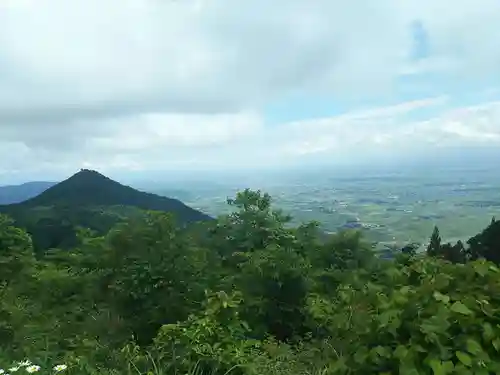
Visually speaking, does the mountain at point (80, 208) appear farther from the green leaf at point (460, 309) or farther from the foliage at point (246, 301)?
the green leaf at point (460, 309)

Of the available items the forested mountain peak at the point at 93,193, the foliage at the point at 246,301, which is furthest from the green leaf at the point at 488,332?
the forested mountain peak at the point at 93,193

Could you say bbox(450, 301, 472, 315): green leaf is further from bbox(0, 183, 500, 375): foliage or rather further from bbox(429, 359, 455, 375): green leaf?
bbox(429, 359, 455, 375): green leaf

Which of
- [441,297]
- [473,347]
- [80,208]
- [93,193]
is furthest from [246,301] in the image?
[93,193]

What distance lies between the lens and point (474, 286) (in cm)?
275

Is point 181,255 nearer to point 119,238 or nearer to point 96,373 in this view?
point 119,238

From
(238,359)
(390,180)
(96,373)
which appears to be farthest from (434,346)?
(390,180)

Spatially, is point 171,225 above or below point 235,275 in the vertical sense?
above

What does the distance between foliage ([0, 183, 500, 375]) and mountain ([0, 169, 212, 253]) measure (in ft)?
2.01

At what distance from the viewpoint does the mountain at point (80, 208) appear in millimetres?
9862

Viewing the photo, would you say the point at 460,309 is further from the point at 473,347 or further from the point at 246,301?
A: the point at 246,301

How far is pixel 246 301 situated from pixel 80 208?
375 inches

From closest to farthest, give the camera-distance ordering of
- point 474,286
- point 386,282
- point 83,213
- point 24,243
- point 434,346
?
1. point 434,346
2. point 474,286
3. point 386,282
4. point 24,243
5. point 83,213

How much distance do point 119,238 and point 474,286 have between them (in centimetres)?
368

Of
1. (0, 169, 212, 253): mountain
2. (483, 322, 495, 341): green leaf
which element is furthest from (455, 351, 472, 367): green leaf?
(0, 169, 212, 253): mountain
